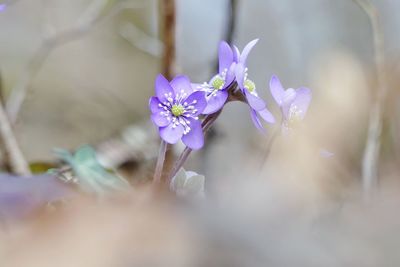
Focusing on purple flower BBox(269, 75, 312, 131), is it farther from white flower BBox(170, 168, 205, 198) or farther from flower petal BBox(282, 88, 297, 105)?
white flower BBox(170, 168, 205, 198)

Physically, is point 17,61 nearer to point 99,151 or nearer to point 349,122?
point 99,151

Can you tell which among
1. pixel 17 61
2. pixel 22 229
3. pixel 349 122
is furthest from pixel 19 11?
pixel 22 229

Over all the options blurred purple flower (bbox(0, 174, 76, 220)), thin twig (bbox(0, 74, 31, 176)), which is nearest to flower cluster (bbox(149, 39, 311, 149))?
blurred purple flower (bbox(0, 174, 76, 220))

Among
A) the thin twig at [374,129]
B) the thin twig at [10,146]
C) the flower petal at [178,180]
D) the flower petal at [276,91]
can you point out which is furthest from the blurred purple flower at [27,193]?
the thin twig at [374,129]

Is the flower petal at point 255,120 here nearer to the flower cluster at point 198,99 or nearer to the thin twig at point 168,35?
the flower cluster at point 198,99

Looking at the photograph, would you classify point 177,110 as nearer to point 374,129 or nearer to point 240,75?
point 240,75
